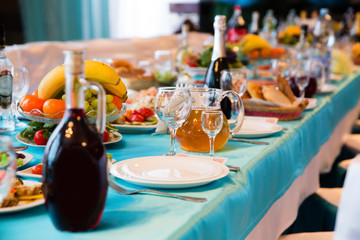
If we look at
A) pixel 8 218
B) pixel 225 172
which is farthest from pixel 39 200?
pixel 225 172

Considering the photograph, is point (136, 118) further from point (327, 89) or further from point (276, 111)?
point (327, 89)

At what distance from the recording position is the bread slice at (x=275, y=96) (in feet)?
5.56

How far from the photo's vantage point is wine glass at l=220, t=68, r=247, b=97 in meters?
1.55

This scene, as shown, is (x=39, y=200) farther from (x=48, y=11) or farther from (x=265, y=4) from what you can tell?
(x=265, y=4)

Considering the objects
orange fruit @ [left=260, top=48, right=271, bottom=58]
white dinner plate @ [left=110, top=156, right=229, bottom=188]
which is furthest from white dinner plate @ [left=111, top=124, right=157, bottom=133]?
orange fruit @ [left=260, top=48, right=271, bottom=58]

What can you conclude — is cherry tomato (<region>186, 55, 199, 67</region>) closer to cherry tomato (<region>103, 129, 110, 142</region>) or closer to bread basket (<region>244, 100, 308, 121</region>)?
bread basket (<region>244, 100, 308, 121</region>)

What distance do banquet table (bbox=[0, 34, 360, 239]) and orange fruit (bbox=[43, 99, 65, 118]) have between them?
0.33ft

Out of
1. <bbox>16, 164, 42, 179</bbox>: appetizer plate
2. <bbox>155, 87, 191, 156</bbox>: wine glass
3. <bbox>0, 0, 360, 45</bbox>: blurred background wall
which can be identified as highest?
<bbox>0, 0, 360, 45</bbox>: blurred background wall

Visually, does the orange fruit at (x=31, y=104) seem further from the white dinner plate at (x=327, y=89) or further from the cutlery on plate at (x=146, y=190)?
the white dinner plate at (x=327, y=89)

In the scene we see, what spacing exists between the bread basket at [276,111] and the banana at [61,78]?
59cm

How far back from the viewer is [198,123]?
48.3 inches

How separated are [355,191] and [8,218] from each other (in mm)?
561

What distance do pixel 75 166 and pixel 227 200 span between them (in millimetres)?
345

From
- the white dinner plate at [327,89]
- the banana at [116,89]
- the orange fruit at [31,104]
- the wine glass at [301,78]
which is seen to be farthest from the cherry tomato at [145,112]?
the white dinner plate at [327,89]
